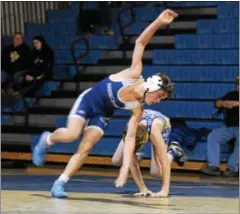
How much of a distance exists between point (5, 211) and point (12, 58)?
729 centimetres

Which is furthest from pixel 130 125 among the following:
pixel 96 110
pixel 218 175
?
pixel 218 175

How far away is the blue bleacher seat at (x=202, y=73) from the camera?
42.0 ft

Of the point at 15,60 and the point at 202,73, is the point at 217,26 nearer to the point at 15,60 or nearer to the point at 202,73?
the point at 202,73

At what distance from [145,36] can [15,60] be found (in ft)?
21.0

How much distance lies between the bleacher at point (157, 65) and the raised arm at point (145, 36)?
4173 millimetres

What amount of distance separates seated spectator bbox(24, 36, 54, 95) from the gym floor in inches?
80.0

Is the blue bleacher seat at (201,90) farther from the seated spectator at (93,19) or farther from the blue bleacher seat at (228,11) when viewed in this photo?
the seated spectator at (93,19)

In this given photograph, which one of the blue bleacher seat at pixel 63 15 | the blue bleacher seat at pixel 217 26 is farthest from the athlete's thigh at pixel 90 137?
the blue bleacher seat at pixel 63 15

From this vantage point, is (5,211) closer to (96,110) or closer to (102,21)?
(96,110)

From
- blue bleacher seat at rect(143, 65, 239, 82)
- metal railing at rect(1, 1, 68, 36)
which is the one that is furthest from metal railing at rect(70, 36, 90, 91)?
metal railing at rect(1, 1, 68, 36)

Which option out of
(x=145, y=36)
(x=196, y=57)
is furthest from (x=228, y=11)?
(x=145, y=36)

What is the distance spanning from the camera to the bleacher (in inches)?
504

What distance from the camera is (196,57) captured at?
13305 millimetres

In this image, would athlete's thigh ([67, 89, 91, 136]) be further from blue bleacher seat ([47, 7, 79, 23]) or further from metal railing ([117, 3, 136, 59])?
blue bleacher seat ([47, 7, 79, 23])
